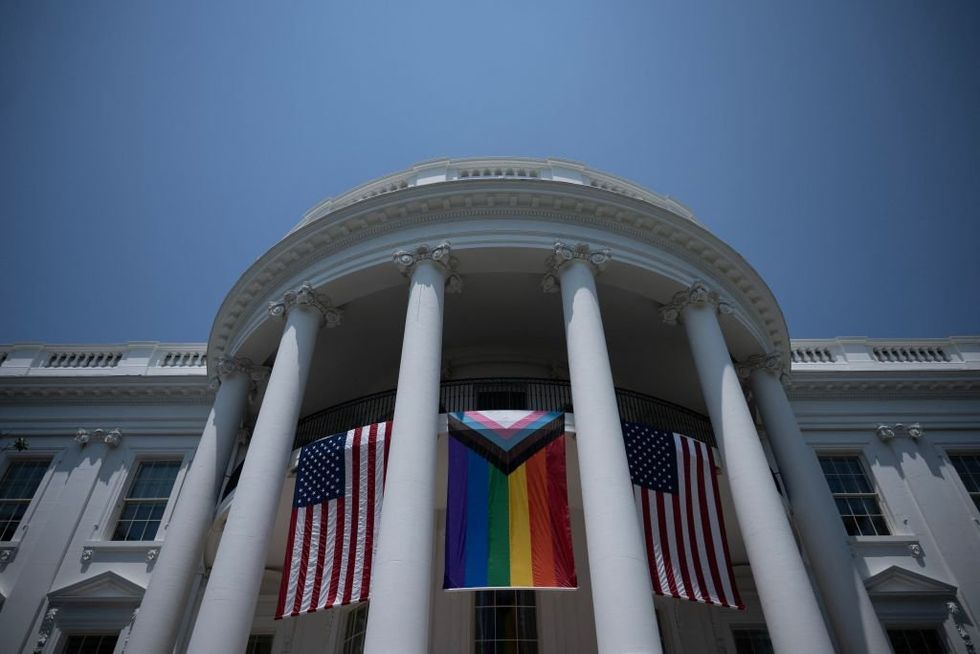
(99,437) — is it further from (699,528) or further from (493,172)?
(699,528)

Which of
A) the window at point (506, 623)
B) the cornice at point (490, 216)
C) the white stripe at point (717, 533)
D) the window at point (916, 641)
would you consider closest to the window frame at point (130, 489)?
the cornice at point (490, 216)

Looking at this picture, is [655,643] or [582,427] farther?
[582,427]

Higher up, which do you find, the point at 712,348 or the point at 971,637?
the point at 712,348

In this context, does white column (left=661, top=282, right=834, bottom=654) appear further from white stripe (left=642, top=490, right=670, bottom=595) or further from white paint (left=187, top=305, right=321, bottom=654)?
white paint (left=187, top=305, right=321, bottom=654)

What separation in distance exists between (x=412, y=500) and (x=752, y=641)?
456 inches

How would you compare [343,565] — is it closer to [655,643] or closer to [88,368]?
[655,643]

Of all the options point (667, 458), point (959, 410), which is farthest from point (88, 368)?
point (959, 410)

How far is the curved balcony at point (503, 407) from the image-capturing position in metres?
15.1

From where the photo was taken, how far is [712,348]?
13.2 meters

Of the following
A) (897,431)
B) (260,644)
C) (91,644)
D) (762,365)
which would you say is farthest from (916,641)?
(91,644)

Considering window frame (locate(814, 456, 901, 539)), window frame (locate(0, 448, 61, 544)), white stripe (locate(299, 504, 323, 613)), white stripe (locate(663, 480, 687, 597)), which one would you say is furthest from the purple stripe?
window frame (locate(0, 448, 61, 544))

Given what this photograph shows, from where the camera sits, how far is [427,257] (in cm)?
1320

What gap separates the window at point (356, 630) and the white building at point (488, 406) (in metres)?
0.08

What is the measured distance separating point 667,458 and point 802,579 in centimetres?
319
